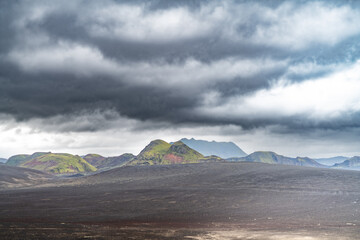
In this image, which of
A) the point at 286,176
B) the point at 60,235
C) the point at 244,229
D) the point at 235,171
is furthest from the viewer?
the point at 235,171

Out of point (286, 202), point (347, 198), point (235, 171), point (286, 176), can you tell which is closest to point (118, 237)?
point (286, 202)

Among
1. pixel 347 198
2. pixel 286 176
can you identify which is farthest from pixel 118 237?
pixel 286 176

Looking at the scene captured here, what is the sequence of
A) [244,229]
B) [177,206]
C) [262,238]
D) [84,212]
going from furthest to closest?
[177,206] → [84,212] → [244,229] → [262,238]

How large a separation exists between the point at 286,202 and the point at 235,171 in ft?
227

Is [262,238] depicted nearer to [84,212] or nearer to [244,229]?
[244,229]

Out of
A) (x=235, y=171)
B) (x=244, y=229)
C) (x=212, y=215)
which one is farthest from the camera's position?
(x=235, y=171)

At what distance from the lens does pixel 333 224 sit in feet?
131

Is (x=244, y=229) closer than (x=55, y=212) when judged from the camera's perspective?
Yes

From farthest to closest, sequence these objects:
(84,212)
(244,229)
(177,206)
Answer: (177,206) < (84,212) < (244,229)

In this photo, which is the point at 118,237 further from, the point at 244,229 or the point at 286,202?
the point at 286,202

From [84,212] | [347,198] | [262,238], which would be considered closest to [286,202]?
[347,198]

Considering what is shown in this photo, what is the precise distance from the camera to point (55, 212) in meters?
56.2

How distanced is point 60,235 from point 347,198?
5634 centimetres

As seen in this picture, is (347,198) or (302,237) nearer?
(302,237)
